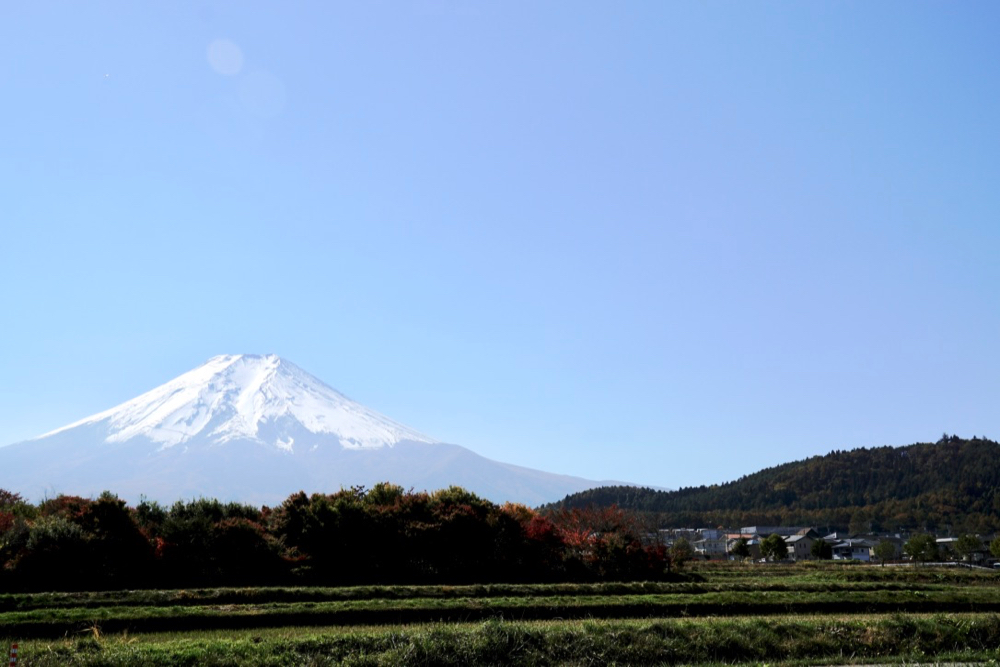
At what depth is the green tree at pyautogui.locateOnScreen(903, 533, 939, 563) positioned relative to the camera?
66562 millimetres

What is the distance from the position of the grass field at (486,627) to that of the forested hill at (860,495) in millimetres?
80919

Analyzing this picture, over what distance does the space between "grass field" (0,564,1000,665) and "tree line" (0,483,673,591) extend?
3.86 metres

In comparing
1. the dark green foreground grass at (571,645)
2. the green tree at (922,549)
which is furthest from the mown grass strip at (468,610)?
the green tree at (922,549)

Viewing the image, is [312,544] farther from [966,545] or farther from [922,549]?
[966,545]

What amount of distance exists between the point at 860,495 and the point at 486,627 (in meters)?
126

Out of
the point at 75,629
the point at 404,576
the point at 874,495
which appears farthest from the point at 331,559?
the point at 874,495

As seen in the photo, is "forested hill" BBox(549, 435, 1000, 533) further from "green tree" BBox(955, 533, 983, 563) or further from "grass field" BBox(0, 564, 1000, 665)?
"grass field" BBox(0, 564, 1000, 665)

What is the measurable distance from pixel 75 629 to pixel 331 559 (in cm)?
1173

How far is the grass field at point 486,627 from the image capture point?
14.4m

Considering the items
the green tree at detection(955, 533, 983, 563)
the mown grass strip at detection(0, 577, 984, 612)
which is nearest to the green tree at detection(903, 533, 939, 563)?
the green tree at detection(955, 533, 983, 563)

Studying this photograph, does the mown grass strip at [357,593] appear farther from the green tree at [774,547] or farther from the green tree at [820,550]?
the green tree at [820,550]

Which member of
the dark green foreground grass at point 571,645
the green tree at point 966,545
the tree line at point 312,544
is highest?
the tree line at point 312,544

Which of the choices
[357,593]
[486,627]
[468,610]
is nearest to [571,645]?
[486,627]

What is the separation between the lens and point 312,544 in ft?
93.2
